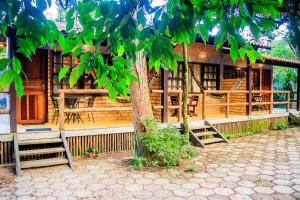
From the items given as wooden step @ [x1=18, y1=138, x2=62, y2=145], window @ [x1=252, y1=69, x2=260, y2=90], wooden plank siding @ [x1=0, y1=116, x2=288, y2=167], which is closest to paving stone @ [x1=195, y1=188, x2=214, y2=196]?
wooden plank siding @ [x1=0, y1=116, x2=288, y2=167]

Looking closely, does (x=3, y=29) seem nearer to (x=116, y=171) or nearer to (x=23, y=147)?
(x=116, y=171)

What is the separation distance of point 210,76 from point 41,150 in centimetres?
841

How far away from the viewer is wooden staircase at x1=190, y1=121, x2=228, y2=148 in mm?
8578

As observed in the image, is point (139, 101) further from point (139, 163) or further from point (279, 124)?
point (279, 124)

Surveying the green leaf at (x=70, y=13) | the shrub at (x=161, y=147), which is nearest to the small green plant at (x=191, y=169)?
the shrub at (x=161, y=147)

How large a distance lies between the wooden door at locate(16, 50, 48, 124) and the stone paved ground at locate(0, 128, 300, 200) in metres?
3.00

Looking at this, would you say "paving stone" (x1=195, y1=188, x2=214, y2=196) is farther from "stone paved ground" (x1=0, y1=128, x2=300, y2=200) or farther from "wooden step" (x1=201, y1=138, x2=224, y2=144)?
"wooden step" (x1=201, y1=138, x2=224, y2=144)

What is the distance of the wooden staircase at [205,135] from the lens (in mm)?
8578

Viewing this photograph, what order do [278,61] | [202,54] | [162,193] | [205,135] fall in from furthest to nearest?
[278,61] < [202,54] < [205,135] < [162,193]

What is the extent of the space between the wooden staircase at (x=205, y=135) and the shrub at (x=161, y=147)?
6.59ft

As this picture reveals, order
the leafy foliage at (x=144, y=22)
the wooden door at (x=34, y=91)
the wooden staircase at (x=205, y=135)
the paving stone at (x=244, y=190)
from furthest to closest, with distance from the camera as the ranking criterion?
the wooden door at (x=34, y=91)
the wooden staircase at (x=205, y=135)
the paving stone at (x=244, y=190)
the leafy foliage at (x=144, y=22)

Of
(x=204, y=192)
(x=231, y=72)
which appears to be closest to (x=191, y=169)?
(x=204, y=192)

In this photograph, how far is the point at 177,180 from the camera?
5410mm

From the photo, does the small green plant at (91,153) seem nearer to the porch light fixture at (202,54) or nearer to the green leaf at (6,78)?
the green leaf at (6,78)
